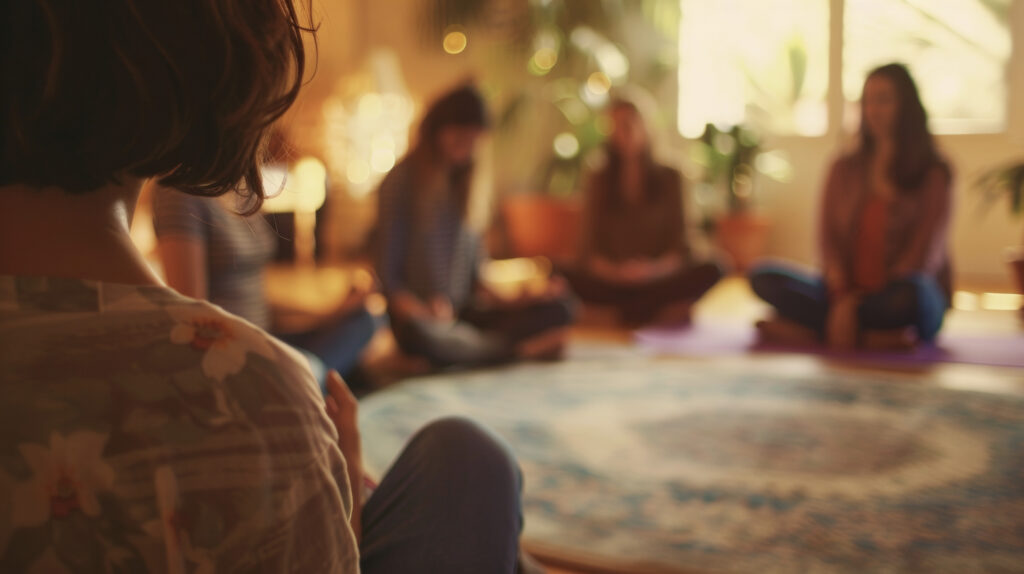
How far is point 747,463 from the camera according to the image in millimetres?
1768

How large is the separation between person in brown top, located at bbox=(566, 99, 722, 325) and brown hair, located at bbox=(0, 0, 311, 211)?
2914 millimetres

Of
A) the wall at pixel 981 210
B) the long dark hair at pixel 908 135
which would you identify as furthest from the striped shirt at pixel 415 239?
the wall at pixel 981 210

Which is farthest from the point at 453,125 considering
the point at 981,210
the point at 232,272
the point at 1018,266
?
the point at 981,210

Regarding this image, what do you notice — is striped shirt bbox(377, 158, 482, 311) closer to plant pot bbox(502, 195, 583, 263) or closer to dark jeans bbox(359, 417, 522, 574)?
dark jeans bbox(359, 417, 522, 574)

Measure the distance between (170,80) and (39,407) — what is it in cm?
19

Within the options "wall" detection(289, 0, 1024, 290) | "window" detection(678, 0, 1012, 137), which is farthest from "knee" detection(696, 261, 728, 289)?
"window" detection(678, 0, 1012, 137)

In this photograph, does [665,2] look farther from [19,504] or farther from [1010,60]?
[19,504]

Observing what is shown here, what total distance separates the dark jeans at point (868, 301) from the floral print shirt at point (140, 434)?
259 centimetres

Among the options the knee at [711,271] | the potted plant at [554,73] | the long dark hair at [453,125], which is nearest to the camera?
the long dark hair at [453,125]

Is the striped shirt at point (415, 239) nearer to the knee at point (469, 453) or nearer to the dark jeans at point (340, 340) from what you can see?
the dark jeans at point (340, 340)

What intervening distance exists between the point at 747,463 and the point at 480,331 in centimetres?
123

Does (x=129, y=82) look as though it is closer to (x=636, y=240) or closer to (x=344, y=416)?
(x=344, y=416)

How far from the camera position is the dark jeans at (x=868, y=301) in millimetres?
2760

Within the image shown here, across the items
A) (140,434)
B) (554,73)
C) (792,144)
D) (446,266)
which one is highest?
(554,73)
